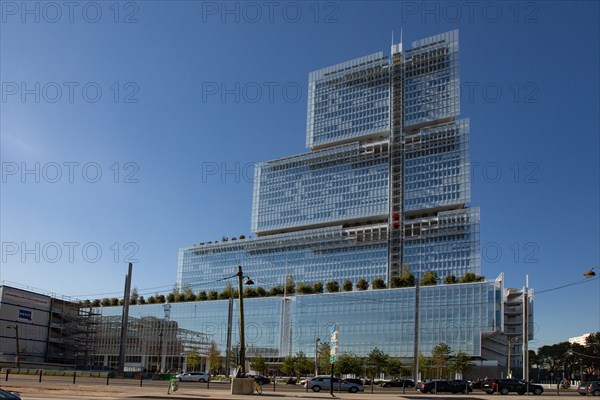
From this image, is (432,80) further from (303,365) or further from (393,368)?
(303,365)

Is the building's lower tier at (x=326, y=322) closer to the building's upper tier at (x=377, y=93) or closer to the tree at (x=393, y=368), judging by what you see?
the tree at (x=393, y=368)

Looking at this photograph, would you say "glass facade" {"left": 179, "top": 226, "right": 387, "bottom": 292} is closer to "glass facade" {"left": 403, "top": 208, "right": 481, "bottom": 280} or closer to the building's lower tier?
"glass facade" {"left": 403, "top": 208, "right": 481, "bottom": 280}

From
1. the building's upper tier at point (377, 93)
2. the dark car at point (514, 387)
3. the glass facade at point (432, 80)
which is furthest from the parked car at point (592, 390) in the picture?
the building's upper tier at point (377, 93)

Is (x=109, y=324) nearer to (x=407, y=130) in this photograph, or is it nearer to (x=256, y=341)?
(x=256, y=341)

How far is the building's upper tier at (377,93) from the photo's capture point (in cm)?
16350

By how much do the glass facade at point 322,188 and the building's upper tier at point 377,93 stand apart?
6.16 m

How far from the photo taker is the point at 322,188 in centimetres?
17750

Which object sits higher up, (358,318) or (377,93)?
(377,93)

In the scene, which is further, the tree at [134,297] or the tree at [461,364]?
the tree at [134,297]

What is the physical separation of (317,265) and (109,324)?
60.4 meters

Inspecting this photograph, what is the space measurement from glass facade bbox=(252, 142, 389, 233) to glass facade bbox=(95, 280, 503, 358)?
3403cm

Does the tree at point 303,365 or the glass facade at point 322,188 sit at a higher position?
the glass facade at point 322,188

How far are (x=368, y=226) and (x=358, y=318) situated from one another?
115ft

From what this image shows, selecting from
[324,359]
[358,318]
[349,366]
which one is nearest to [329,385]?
[349,366]
